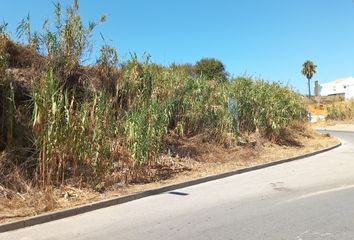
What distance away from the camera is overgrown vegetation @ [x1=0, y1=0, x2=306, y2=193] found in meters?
10.6

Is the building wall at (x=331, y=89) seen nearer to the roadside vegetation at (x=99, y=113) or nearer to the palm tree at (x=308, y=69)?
the palm tree at (x=308, y=69)

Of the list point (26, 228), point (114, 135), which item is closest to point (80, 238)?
point (26, 228)

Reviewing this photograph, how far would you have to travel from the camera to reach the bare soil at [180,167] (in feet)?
30.2

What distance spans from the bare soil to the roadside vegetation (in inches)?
8.7

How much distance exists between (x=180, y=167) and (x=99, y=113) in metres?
3.59

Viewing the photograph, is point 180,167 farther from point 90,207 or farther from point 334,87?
point 334,87

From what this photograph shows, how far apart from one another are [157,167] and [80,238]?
6.44 meters

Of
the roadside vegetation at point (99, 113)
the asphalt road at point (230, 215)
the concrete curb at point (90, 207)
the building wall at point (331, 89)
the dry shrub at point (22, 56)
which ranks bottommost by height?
the asphalt road at point (230, 215)

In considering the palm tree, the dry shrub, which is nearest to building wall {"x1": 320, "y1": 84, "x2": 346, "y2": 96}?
the palm tree

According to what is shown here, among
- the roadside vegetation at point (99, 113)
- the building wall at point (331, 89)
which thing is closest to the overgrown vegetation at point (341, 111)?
the roadside vegetation at point (99, 113)

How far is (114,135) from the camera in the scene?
12.8 meters

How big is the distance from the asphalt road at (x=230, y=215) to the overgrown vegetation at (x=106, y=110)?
1807 mm

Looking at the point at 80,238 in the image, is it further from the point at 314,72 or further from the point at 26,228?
the point at 314,72

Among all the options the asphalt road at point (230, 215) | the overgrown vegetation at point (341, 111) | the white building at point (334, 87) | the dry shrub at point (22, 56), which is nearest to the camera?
the asphalt road at point (230, 215)
